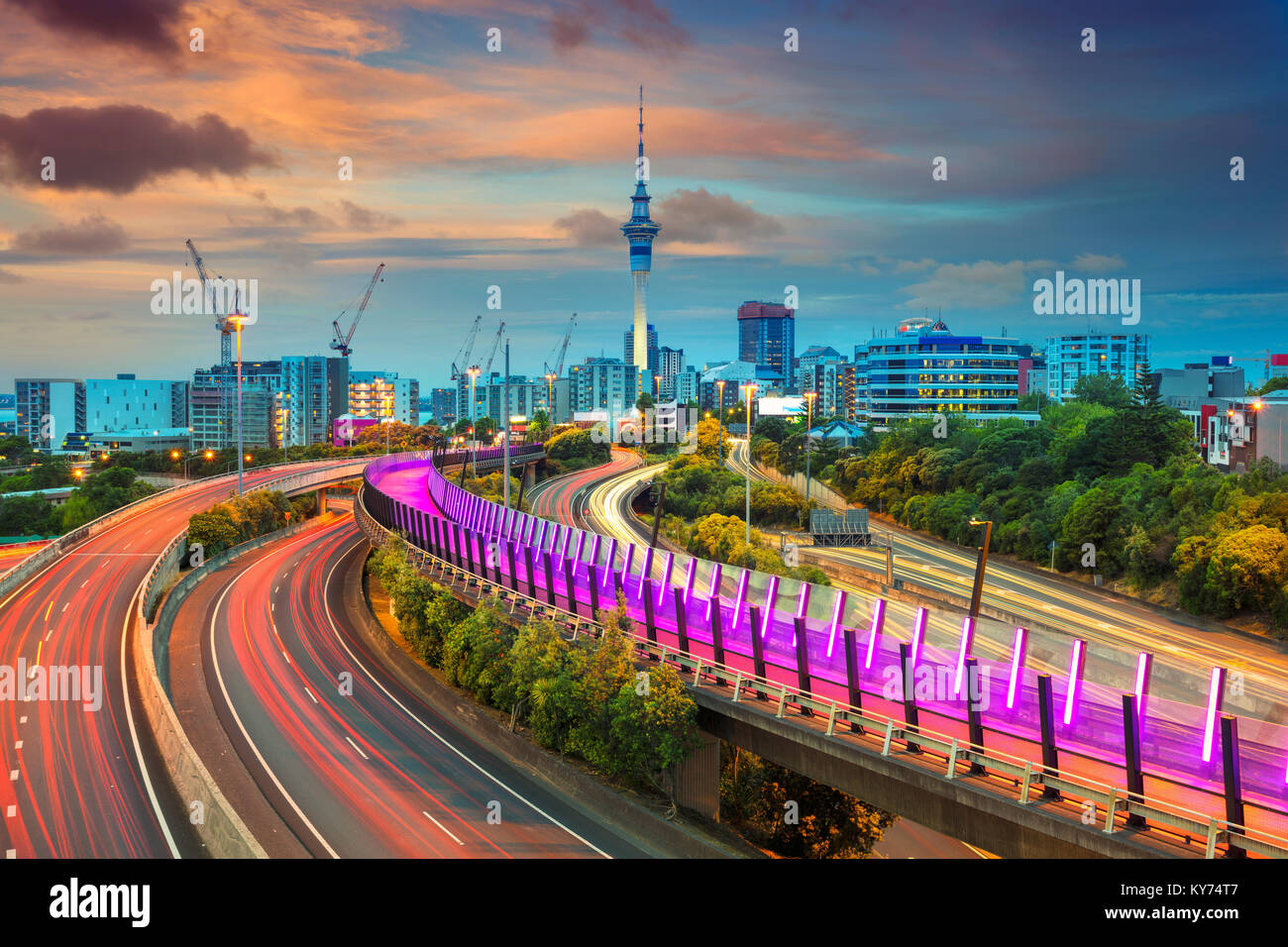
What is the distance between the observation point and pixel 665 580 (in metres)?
27.8

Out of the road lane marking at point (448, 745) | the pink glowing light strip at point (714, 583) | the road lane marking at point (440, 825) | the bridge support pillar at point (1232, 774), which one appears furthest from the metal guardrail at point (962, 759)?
the road lane marking at point (440, 825)

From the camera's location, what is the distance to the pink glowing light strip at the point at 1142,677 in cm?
1636

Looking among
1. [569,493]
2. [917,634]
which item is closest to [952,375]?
[569,493]

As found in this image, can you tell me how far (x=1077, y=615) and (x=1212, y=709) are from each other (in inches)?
1366

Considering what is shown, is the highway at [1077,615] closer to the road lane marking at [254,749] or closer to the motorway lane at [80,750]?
the road lane marking at [254,749]

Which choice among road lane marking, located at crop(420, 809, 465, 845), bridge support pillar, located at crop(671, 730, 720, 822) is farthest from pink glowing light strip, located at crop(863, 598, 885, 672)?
road lane marking, located at crop(420, 809, 465, 845)

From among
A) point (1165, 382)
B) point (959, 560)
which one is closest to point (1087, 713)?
point (959, 560)

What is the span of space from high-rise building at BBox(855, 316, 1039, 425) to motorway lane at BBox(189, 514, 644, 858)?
4758 inches

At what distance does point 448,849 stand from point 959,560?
165 feet

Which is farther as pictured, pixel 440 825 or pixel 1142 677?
pixel 440 825

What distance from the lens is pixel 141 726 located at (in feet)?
104

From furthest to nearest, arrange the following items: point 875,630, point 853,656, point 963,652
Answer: point 875,630 < point 853,656 < point 963,652

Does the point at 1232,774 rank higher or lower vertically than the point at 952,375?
lower

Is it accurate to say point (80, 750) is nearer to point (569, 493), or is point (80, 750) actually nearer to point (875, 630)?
point (875, 630)
